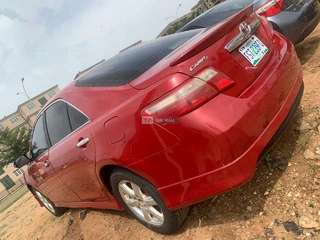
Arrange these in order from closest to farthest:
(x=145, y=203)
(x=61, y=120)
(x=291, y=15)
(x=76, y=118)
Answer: (x=145, y=203), (x=76, y=118), (x=61, y=120), (x=291, y=15)

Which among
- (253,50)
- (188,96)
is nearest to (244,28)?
(253,50)

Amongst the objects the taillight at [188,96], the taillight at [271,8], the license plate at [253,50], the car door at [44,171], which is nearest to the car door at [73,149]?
the car door at [44,171]

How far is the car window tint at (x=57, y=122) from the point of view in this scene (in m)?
3.10

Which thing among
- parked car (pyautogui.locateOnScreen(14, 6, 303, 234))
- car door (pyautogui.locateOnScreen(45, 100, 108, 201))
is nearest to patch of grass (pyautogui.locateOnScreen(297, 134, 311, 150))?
parked car (pyautogui.locateOnScreen(14, 6, 303, 234))

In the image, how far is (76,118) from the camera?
113 inches

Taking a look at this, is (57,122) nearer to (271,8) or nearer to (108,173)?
(108,173)

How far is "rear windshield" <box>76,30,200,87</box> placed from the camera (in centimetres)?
245

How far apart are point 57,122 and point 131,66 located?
126 cm

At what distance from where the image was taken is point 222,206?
276 centimetres

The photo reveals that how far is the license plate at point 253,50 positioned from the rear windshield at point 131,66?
2.07 feet

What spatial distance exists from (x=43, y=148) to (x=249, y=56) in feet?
9.27

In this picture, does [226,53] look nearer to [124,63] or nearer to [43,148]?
[124,63]

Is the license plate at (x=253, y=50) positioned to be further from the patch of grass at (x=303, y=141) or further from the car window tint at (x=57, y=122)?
the car window tint at (x=57, y=122)

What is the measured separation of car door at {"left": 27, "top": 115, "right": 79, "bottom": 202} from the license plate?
256 centimetres
